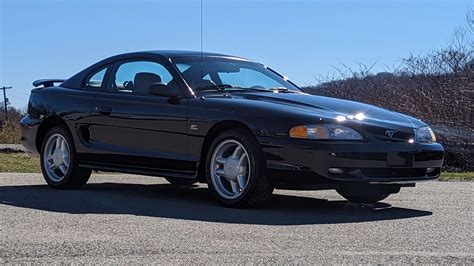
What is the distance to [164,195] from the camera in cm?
744

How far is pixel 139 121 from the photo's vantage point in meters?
7.04

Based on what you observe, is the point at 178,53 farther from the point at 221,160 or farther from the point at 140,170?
the point at 221,160

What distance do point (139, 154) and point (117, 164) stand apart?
1.25 feet

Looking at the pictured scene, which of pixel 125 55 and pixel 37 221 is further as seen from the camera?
pixel 125 55

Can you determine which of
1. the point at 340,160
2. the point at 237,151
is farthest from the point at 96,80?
the point at 340,160

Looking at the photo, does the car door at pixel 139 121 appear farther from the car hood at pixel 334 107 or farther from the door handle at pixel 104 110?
the car hood at pixel 334 107

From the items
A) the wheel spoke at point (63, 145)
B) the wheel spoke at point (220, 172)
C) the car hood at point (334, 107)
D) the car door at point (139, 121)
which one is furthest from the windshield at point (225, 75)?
the wheel spoke at point (63, 145)

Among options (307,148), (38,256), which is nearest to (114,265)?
(38,256)

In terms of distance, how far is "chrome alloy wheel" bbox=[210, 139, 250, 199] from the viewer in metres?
6.24

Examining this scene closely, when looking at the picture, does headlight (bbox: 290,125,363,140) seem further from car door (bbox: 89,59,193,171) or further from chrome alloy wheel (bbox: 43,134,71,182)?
chrome alloy wheel (bbox: 43,134,71,182)

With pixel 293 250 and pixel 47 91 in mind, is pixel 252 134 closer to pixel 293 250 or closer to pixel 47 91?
pixel 293 250

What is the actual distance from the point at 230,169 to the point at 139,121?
1.27m

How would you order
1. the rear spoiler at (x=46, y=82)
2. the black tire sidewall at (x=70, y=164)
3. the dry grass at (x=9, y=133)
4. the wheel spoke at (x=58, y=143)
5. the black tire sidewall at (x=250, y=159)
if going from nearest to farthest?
the black tire sidewall at (x=250, y=159), the black tire sidewall at (x=70, y=164), the wheel spoke at (x=58, y=143), the rear spoiler at (x=46, y=82), the dry grass at (x=9, y=133)

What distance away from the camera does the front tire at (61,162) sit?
7.68m
